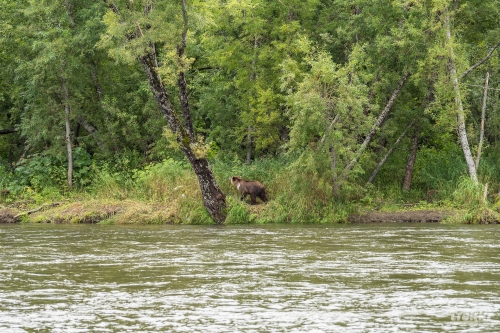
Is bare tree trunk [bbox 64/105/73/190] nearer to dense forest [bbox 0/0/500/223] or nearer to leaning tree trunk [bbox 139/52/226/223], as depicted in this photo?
dense forest [bbox 0/0/500/223]

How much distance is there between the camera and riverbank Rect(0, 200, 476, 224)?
88.5 ft

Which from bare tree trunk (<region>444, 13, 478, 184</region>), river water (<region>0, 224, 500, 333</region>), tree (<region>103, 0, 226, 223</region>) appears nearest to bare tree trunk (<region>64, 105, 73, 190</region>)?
tree (<region>103, 0, 226, 223</region>)

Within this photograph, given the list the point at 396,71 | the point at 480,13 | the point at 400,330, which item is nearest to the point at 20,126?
the point at 396,71

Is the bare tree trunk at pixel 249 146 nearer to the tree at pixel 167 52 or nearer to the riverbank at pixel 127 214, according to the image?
the riverbank at pixel 127 214

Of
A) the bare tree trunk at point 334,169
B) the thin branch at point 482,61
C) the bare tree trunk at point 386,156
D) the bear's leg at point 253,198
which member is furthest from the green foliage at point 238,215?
the thin branch at point 482,61

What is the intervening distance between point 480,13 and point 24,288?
889 inches

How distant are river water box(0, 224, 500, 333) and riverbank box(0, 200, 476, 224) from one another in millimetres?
5438

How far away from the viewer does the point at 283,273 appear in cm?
1376

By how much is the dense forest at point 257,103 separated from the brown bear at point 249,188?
0.46 m

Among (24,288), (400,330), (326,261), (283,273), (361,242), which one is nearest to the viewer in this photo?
(400,330)

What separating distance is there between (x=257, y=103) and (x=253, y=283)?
1964 cm

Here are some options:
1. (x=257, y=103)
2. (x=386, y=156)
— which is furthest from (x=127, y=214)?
(x=386, y=156)

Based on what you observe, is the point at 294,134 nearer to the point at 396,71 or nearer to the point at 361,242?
the point at 396,71

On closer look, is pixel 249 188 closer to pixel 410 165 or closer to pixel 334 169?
pixel 334 169
